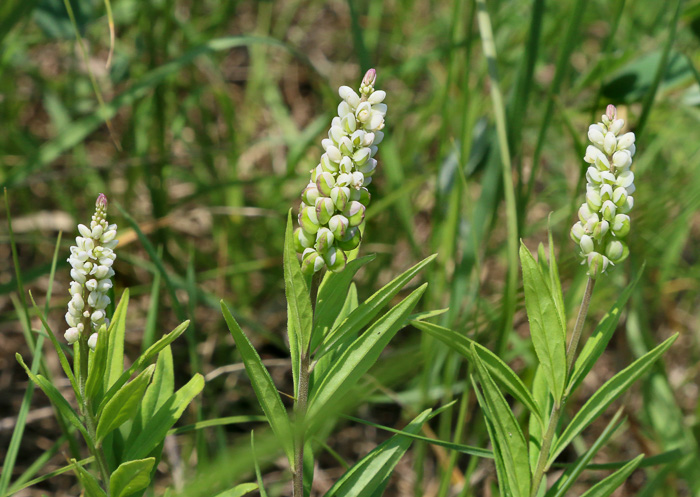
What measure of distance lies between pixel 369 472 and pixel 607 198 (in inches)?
22.3

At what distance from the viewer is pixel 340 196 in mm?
907

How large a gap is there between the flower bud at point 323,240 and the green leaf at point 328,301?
0.10 meters

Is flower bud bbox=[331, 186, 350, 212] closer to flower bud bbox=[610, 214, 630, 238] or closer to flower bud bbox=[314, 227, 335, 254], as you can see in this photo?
flower bud bbox=[314, 227, 335, 254]

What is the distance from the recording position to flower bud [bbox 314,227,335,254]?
0.92 meters

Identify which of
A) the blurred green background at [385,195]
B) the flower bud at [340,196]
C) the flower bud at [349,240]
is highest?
the flower bud at [340,196]

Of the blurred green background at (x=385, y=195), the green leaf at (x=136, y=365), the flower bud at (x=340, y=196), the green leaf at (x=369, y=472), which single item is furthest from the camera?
the blurred green background at (x=385, y=195)

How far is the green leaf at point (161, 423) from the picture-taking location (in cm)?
110

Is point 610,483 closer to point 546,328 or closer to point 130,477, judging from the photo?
point 546,328

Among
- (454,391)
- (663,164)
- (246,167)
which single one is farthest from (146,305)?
(663,164)

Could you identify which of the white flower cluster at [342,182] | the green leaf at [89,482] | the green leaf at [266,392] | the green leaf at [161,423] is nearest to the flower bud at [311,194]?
the white flower cluster at [342,182]

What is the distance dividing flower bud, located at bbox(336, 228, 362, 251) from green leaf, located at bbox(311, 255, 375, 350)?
0.07m

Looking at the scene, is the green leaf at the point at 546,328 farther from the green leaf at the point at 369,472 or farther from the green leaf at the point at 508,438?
the green leaf at the point at 369,472

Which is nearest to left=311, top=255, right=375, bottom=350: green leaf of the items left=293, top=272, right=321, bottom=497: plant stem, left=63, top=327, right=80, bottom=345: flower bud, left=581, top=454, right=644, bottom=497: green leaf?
left=293, top=272, right=321, bottom=497: plant stem

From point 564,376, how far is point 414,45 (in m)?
2.60
